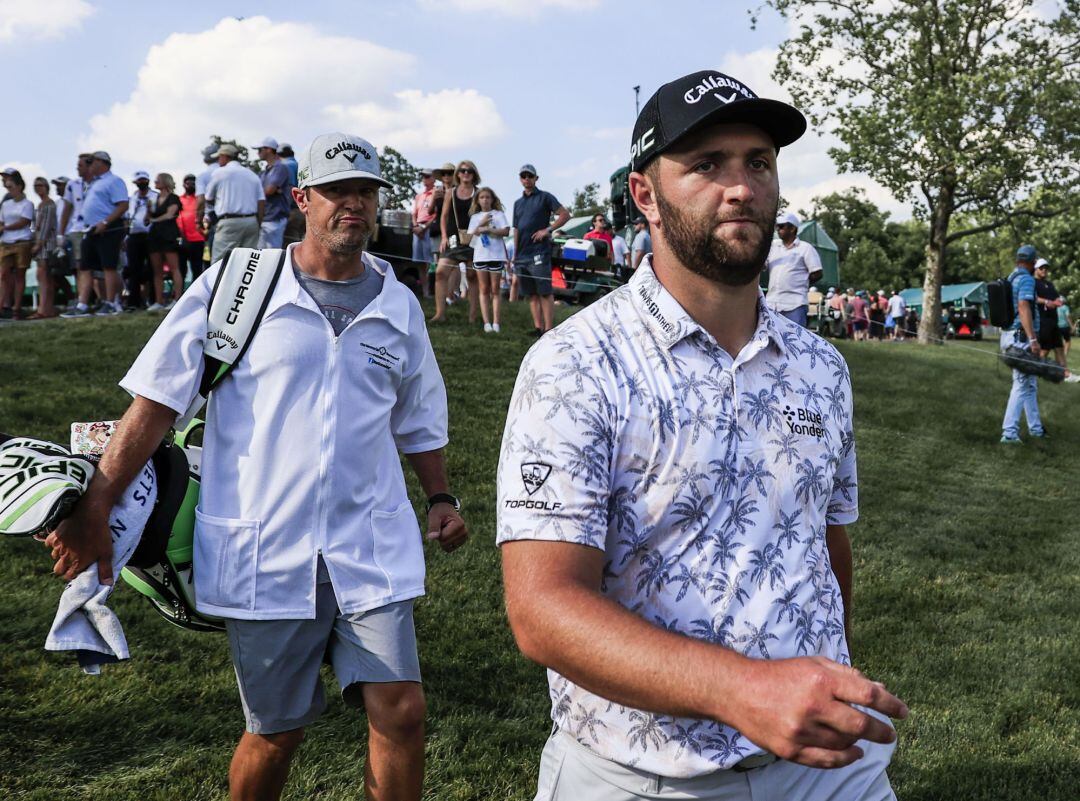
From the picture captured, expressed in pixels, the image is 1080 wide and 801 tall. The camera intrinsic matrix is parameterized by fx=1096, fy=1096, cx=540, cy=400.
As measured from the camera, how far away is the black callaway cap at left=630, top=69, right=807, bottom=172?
1982mm

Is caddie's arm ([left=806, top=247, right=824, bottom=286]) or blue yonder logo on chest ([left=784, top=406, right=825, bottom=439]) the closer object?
blue yonder logo on chest ([left=784, top=406, right=825, bottom=439])

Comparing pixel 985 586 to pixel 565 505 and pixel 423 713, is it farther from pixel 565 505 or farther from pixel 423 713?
pixel 565 505

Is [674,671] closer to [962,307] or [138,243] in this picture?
[138,243]

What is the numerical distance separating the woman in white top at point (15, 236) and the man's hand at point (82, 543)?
1265cm

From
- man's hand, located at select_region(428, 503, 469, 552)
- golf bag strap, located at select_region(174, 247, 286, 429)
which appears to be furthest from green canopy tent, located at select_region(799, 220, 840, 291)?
golf bag strap, located at select_region(174, 247, 286, 429)

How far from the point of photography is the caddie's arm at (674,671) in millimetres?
1363

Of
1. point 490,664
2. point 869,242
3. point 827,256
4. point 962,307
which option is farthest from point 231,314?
point 869,242

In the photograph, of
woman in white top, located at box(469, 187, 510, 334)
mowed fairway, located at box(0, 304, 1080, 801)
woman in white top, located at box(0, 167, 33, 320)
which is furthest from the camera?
woman in white top, located at box(0, 167, 33, 320)

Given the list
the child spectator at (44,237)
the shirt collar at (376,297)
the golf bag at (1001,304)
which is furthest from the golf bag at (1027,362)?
the child spectator at (44,237)

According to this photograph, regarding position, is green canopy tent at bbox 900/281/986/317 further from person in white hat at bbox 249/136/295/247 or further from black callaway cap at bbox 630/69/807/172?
black callaway cap at bbox 630/69/807/172

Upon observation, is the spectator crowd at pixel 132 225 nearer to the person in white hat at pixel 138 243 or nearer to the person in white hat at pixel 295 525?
the person in white hat at pixel 138 243

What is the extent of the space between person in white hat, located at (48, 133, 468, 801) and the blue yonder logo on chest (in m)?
1.76

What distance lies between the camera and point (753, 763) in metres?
1.93

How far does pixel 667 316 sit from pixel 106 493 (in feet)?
6.22
